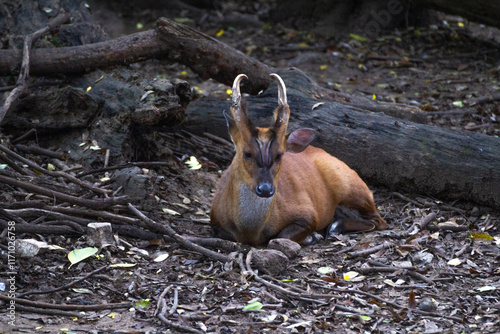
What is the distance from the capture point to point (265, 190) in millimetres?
5035

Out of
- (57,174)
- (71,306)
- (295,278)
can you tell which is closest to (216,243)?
(295,278)

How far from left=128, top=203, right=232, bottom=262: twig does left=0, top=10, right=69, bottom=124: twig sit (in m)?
2.00

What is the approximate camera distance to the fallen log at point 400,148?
20.8 feet

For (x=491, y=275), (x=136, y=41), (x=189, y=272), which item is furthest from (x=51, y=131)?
(x=491, y=275)

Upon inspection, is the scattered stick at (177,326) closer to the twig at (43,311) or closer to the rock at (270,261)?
the twig at (43,311)

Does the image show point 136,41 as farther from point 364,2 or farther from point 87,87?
point 364,2

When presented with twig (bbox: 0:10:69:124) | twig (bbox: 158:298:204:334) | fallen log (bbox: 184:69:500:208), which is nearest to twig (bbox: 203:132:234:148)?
fallen log (bbox: 184:69:500:208)

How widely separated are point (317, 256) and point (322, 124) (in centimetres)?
209

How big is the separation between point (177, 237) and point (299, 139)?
1459 mm

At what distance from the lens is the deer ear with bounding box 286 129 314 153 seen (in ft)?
18.4

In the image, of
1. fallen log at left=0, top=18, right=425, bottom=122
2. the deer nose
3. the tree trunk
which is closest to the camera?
the deer nose

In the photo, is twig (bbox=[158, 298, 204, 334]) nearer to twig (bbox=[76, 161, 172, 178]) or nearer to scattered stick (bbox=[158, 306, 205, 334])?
scattered stick (bbox=[158, 306, 205, 334])

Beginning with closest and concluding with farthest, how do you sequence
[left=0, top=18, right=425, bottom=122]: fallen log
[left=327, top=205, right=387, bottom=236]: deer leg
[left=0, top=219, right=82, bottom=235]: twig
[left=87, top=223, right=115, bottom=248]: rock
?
[left=0, top=219, right=82, bottom=235]: twig → [left=87, top=223, right=115, bottom=248]: rock → [left=327, top=205, right=387, bottom=236]: deer leg → [left=0, top=18, right=425, bottom=122]: fallen log

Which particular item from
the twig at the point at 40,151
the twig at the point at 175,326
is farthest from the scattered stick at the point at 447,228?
the twig at the point at 40,151
